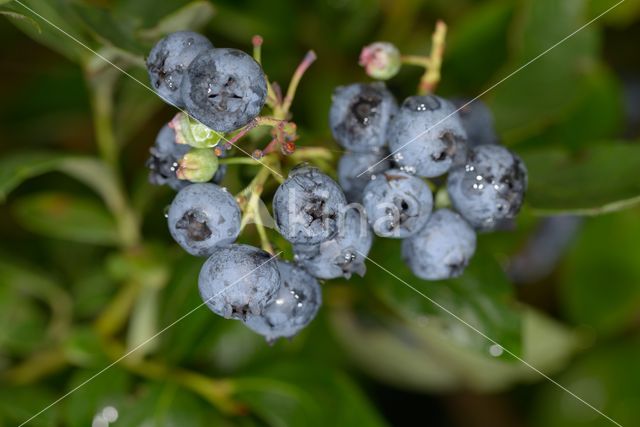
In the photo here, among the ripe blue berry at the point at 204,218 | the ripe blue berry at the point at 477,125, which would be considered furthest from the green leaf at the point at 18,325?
the ripe blue berry at the point at 477,125

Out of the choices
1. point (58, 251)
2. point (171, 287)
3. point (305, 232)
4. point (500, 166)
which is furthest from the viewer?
Result: point (58, 251)

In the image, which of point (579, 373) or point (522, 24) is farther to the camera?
point (579, 373)

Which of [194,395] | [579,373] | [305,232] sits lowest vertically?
[194,395]

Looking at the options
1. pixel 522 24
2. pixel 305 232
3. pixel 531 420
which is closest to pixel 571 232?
pixel 531 420

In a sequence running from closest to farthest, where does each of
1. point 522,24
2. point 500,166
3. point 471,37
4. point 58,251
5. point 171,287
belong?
point 500,166 → point 171,287 → point 522,24 → point 471,37 → point 58,251

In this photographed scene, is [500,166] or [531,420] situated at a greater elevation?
[500,166]

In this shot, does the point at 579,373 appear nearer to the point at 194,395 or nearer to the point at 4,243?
the point at 194,395

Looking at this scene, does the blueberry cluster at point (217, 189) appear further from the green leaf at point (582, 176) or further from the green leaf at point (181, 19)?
the green leaf at point (582, 176)
